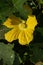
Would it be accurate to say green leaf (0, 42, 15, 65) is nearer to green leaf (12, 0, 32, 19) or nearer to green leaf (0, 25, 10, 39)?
green leaf (0, 25, 10, 39)

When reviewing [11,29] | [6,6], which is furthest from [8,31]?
[6,6]

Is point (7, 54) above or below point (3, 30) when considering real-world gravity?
below

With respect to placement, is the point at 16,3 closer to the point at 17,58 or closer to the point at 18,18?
the point at 18,18

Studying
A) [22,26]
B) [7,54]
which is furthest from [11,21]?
[7,54]

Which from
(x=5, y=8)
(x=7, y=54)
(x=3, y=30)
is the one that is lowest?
(x=7, y=54)

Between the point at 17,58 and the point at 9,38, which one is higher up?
the point at 9,38

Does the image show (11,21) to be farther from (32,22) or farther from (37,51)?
(37,51)
